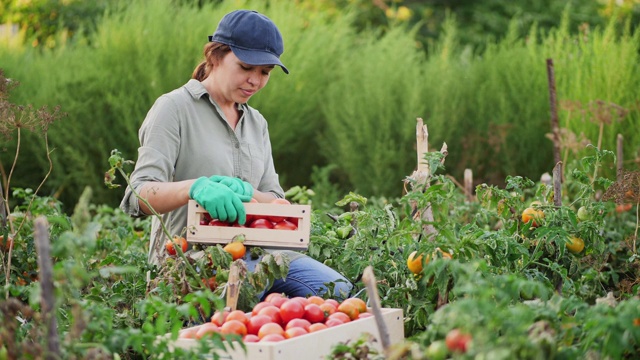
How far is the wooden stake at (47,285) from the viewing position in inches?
73.3

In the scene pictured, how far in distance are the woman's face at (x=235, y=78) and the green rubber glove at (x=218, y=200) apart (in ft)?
1.64

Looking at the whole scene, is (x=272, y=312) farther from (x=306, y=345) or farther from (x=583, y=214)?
(x=583, y=214)

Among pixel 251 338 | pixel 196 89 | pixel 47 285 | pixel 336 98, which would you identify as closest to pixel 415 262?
pixel 251 338

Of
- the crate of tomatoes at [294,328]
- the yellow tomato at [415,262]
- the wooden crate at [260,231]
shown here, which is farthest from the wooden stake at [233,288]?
the yellow tomato at [415,262]

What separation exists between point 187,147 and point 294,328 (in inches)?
45.0

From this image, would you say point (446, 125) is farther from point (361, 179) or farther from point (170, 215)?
point (170, 215)

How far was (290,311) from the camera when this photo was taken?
8.61 ft

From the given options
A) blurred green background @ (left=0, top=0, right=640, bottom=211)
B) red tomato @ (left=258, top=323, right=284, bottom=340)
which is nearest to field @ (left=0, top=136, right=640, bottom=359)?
red tomato @ (left=258, top=323, right=284, bottom=340)

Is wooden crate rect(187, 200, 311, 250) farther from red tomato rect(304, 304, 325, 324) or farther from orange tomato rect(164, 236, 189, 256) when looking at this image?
red tomato rect(304, 304, 325, 324)

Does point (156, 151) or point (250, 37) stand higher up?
point (250, 37)

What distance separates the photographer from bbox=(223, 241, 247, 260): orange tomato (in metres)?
3.03

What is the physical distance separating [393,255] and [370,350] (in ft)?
3.54

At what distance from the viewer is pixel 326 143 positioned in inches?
280

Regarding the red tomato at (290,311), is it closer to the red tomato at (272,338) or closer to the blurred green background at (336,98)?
the red tomato at (272,338)
